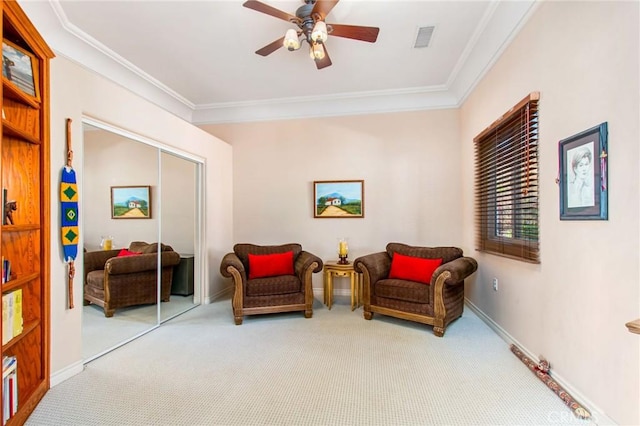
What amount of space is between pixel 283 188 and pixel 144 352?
107 inches

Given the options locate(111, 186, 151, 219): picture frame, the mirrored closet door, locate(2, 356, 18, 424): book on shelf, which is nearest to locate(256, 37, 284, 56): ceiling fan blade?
the mirrored closet door

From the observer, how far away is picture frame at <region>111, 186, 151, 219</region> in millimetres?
2824

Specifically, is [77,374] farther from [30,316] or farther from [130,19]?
[130,19]

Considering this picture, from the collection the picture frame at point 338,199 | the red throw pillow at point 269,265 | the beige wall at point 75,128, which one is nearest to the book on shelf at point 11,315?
the beige wall at point 75,128

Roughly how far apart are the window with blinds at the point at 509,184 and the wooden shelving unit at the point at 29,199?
3438 mm

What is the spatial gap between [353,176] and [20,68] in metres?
3.50

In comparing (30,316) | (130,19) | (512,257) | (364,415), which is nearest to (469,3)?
(512,257)

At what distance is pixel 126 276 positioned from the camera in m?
3.08

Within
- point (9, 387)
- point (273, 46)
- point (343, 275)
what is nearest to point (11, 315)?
point (9, 387)

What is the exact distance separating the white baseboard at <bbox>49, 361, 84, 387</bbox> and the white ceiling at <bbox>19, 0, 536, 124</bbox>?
2.70 metres

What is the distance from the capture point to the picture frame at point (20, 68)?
1.82 m

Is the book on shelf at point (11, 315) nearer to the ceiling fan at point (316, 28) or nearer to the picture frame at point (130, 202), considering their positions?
the picture frame at point (130, 202)

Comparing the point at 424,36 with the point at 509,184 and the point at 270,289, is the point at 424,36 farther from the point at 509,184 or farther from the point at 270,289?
the point at 270,289

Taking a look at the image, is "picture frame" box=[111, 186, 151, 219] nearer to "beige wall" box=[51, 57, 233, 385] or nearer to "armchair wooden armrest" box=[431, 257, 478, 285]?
"beige wall" box=[51, 57, 233, 385]
